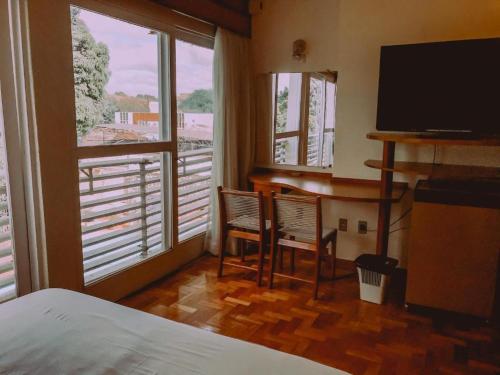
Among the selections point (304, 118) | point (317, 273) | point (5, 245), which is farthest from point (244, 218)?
point (5, 245)

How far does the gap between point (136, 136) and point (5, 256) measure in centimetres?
115

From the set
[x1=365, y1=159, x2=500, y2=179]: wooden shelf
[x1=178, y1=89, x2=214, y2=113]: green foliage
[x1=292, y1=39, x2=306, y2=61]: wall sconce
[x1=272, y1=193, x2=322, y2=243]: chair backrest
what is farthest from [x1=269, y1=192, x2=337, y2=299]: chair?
[x1=292, y1=39, x2=306, y2=61]: wall sconce

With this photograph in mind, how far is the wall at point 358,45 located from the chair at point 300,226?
1.95ft

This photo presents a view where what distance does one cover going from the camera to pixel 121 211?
283 centimetres

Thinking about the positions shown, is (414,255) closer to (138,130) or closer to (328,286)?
(328,286)

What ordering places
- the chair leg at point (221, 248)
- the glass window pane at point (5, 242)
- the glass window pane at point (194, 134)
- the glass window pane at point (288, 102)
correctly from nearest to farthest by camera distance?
1. the glass window pane at point (5, 242)
2. the chair leg at point (221, 248)
3. the glass window pane at point (194, 134)
4. the glass window pane at point (288, 102)

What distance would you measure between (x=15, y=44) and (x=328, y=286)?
8.50ft

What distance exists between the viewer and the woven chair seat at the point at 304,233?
2.91m

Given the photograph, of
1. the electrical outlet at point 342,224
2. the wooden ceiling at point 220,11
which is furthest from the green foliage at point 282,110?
the electrical outlet at point 342,224

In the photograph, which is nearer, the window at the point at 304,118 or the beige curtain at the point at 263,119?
the window at the point at 304,118

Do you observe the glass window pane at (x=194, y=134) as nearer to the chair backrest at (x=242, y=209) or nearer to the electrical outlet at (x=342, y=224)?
the chair backrest at (x=242, y=209)

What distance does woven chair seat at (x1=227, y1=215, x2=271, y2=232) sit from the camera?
3.09 metres

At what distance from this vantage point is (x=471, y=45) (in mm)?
2533

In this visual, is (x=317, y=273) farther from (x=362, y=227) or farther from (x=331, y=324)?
(x=362, y=227)
